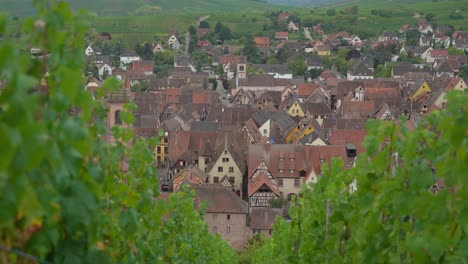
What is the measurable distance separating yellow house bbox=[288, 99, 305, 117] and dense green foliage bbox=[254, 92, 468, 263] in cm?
5115

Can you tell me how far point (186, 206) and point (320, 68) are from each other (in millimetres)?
92986

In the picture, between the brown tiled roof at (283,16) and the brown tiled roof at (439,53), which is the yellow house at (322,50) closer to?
the brown tiled roof at (439,53)

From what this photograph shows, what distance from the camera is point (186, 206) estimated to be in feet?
38.8

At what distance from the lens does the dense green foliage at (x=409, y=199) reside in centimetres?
523

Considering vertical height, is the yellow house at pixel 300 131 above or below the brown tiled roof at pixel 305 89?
above

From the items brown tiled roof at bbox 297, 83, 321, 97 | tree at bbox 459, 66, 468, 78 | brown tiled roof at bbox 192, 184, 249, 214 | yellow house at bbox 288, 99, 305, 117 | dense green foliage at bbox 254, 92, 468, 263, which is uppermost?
dense green foliage at bbox 254, 92, 468, 263

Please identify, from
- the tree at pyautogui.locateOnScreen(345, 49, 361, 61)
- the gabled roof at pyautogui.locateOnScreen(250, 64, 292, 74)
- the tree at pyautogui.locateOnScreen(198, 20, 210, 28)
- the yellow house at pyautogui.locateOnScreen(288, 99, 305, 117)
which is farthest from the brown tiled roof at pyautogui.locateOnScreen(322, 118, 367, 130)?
the tree at pyautogui.locateOnScreen(198, 20, 210, 28)

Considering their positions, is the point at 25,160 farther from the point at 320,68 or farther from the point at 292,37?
the point at 292,37

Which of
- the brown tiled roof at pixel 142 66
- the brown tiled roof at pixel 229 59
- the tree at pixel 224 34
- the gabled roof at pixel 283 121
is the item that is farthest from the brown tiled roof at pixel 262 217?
the tree at pixel 224 34

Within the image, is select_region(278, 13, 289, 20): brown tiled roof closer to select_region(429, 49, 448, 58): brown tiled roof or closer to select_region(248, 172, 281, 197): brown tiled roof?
select_region(429, 49, 448, 58): brown tiled roof

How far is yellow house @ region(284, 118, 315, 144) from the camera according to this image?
49.0m

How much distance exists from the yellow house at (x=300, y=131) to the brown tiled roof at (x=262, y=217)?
15.8 m

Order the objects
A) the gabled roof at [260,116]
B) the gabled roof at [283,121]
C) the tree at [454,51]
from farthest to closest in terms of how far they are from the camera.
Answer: the tree at [454,51] < the gabled roof at [260,116] < the gabled roof at [283,121]

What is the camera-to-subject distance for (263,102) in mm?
68438
